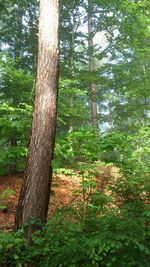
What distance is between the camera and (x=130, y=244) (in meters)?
3.75

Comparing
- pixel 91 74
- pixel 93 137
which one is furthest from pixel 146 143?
pixel 91 74

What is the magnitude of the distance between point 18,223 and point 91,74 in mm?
11651

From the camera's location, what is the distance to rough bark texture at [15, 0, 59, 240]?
5117 mm

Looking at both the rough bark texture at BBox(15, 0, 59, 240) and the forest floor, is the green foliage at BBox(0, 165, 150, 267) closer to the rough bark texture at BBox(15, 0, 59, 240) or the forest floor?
the rough bark texture at BBox(15, 0, 59, 240)

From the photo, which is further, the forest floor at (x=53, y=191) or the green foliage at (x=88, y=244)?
the forest floor at (x=53, y=191)

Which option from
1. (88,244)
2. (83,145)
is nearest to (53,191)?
(83,145)

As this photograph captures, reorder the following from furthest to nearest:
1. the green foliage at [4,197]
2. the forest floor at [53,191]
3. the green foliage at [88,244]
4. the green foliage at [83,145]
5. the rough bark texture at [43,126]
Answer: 1. the green foliage at [4,197]
2. the forest floor at [53,191]
3. the green foliage at [83,145]
4. the rough bark texture at [43,126]
5. the green foliage at [88,244]

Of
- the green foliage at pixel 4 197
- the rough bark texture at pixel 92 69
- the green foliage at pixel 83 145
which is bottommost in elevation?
the green foliage at pixel 4 197

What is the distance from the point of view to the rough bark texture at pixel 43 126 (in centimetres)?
512

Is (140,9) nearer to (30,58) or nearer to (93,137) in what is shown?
(30,58)

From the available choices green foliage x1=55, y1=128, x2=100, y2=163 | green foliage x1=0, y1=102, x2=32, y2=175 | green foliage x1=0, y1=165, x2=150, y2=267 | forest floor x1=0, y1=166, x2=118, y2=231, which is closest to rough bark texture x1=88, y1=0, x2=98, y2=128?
forest floor x1=0, y1=166, x2=118, y2=231

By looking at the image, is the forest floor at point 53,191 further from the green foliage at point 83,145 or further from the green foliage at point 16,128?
the green foliage at point 83,145

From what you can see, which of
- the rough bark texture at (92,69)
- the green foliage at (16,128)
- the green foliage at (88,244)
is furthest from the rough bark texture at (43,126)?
the rough bark texture at (92,69)

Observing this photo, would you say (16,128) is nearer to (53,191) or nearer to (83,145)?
(53,191)
